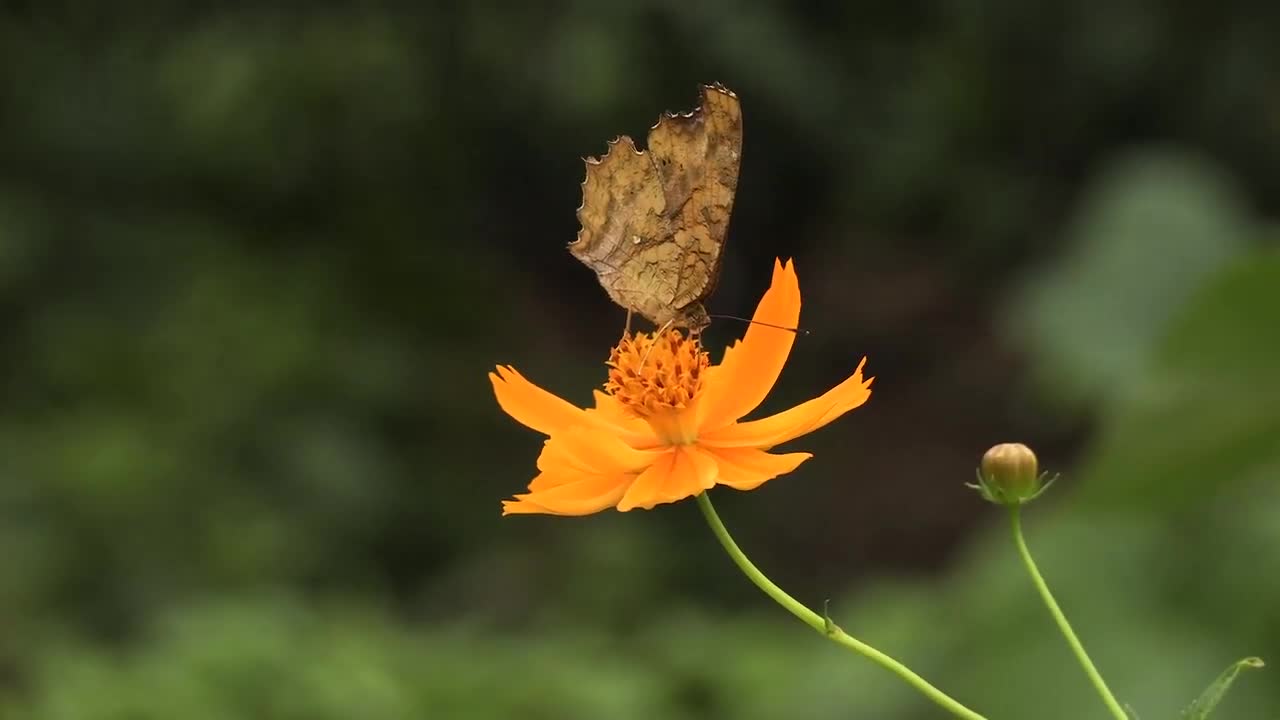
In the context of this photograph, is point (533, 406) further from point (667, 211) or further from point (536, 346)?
point (536, 346)

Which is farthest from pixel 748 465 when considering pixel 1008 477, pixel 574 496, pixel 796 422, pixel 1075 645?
pixel 1075 645

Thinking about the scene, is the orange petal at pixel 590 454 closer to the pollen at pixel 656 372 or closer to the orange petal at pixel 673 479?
the orange petal at pixel 673 479

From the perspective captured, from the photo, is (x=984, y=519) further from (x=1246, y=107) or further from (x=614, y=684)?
(x=614, y=684)

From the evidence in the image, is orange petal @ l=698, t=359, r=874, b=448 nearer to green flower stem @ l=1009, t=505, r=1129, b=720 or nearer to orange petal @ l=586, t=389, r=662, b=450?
orange petal @ l=586, t=389, r=662, b=450

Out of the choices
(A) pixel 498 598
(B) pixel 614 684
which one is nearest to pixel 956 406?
(A) pixel 498 598

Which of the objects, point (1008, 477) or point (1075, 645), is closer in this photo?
point (1075, 645)

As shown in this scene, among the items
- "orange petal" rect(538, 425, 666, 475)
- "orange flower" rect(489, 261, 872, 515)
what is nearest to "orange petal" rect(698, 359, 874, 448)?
"orange flower" rect(489, 261, 872, 515)
